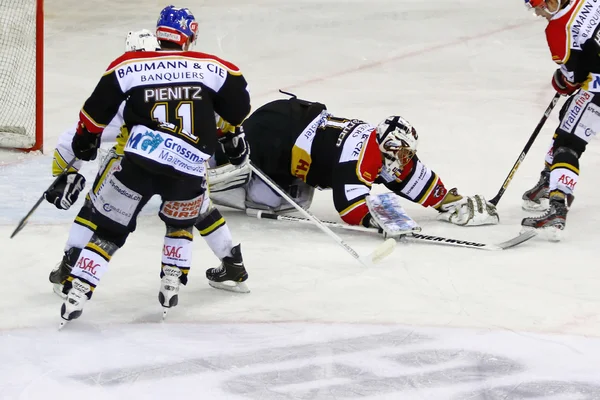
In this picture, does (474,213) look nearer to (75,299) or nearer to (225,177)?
(225,177)

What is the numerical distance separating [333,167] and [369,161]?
19cm

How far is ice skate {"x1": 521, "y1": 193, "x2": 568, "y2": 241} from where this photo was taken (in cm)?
485

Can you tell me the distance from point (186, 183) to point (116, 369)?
0.68 m

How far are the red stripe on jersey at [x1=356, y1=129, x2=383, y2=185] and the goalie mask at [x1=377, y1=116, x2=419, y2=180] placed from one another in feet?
0.09

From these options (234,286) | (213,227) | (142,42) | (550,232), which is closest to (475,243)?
(550,232)

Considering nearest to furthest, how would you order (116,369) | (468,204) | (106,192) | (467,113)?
(116,369), (106,192), (468,204), (467,113)

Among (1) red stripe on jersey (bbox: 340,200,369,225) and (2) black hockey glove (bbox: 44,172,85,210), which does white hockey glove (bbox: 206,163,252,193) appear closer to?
(1) red stripe on jersey (bbox: 340,200,369,225)

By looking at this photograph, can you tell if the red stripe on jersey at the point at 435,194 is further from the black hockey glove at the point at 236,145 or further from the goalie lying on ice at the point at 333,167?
the black hockey glove at the point at 236,145

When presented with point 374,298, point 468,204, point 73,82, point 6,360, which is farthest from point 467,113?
point 6,360

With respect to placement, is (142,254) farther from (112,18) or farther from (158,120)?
(112,18)

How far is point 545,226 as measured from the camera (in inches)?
191

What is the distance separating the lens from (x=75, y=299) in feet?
11.9

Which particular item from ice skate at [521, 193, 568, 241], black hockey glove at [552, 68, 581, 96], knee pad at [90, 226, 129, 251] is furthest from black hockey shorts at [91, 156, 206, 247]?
black hockey glove at [552, 68, 581, 96]

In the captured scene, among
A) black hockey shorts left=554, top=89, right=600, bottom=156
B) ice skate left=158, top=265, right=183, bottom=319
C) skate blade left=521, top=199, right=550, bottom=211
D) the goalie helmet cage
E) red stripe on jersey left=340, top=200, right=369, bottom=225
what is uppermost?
black hockey shorts left=554, top=89, right=600, bottom=156
